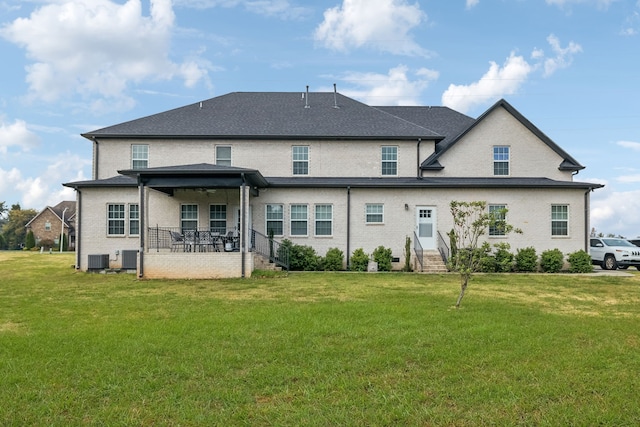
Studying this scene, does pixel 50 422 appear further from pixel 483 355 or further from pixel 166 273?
pixel 166 273

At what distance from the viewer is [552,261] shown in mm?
20812

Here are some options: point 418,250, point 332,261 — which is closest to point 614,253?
point 418,250

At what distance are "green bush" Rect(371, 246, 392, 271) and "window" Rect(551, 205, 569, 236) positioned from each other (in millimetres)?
7802

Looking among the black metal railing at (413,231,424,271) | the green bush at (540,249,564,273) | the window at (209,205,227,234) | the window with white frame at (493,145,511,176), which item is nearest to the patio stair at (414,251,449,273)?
the black metal railing at (413,231,424,271)

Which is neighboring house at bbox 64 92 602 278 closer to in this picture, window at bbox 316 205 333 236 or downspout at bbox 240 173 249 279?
window at bbox 316 205 333 236

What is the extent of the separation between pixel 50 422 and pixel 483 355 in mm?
5317

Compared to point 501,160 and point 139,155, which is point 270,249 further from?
point 501,160

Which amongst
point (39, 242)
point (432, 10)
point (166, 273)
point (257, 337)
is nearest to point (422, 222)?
point (432, 10)

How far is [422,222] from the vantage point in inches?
851

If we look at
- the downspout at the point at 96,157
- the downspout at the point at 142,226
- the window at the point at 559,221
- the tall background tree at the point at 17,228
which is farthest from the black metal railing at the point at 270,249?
the tall background tree at the point at 17,228

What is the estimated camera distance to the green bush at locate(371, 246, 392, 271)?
20609 mm

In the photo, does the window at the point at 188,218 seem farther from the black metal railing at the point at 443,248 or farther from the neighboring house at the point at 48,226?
the neighboring house at the point at 48,226

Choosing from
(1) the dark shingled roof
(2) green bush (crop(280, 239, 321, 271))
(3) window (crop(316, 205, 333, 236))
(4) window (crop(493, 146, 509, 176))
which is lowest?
(2) green bush (crop(280, 239, 321, 271))

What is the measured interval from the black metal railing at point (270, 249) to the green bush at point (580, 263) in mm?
12693
